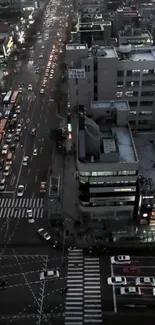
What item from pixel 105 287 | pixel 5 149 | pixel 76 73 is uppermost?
pixel 76 73

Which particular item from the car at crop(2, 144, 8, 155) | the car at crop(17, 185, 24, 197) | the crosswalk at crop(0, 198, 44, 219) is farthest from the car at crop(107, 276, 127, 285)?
the car at crop(2, 144, 8, 155)

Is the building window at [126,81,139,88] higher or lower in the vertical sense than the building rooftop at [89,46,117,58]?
lower

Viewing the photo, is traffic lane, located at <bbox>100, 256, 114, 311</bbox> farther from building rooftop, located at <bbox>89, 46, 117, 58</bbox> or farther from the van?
building rooftop, located at <bbox>89, 46, 117, 58</bbox>

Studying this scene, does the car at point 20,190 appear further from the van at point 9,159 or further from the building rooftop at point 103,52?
the building rooftop at point 103,52

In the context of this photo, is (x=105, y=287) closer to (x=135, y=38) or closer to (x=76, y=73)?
(x=76, y=73)

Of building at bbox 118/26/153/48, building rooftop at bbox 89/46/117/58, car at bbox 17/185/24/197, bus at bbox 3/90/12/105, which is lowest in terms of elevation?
car at bbox 17/185/24/197

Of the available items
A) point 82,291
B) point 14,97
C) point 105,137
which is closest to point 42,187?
point 105,137
